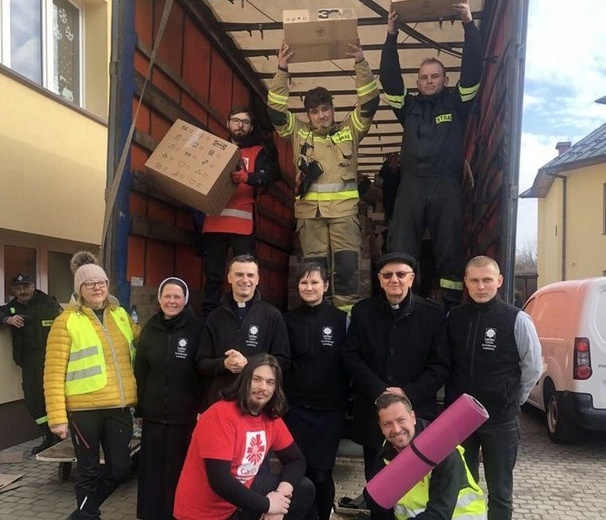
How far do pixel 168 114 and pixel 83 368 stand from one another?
221cm

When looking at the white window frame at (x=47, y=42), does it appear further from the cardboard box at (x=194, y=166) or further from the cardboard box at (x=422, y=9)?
the cardboard box at (x=422, y=9)

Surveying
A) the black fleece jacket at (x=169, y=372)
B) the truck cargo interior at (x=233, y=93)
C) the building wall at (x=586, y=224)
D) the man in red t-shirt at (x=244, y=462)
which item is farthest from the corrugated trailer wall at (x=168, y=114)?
the building wall at (x=586, y=224)

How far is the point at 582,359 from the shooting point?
5871 mm

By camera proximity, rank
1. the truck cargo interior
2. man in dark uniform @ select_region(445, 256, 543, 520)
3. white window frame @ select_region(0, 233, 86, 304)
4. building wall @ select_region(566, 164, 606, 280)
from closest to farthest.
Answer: man in dark uniform @ select_region(445, 256, 543, 520) < the truck cargo interior < white window frame @ select_region(0, 233, 86, 304) < building wall @ select_region(566, 164, 606, 280)

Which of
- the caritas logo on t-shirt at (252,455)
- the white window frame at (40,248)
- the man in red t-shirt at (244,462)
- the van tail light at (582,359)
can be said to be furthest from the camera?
the white window frame at (40,248)

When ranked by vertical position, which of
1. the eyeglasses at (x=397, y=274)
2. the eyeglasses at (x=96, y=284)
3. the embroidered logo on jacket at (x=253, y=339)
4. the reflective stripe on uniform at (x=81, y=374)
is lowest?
the reflective stripe on uniform at (x=81, y=374)

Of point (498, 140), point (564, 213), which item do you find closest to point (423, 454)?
point (498, 140)

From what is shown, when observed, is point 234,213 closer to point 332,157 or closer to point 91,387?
point 332,157

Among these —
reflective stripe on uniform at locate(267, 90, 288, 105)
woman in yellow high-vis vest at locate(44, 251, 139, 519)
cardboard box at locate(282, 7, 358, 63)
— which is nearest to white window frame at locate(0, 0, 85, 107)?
reflective stripe on uniform at locate(267, 90, 288, 105)

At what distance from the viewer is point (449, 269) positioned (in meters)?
4.21

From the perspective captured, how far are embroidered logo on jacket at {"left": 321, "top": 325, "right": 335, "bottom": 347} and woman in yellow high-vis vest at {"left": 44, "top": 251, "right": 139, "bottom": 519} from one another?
1.15 metres

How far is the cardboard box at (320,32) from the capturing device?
13.3 feet

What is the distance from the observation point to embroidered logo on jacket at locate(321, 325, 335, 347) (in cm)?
352

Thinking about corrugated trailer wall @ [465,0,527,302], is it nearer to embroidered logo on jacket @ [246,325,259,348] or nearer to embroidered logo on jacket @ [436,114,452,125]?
embroidered logo on jacket @ [436,114,452,125]
